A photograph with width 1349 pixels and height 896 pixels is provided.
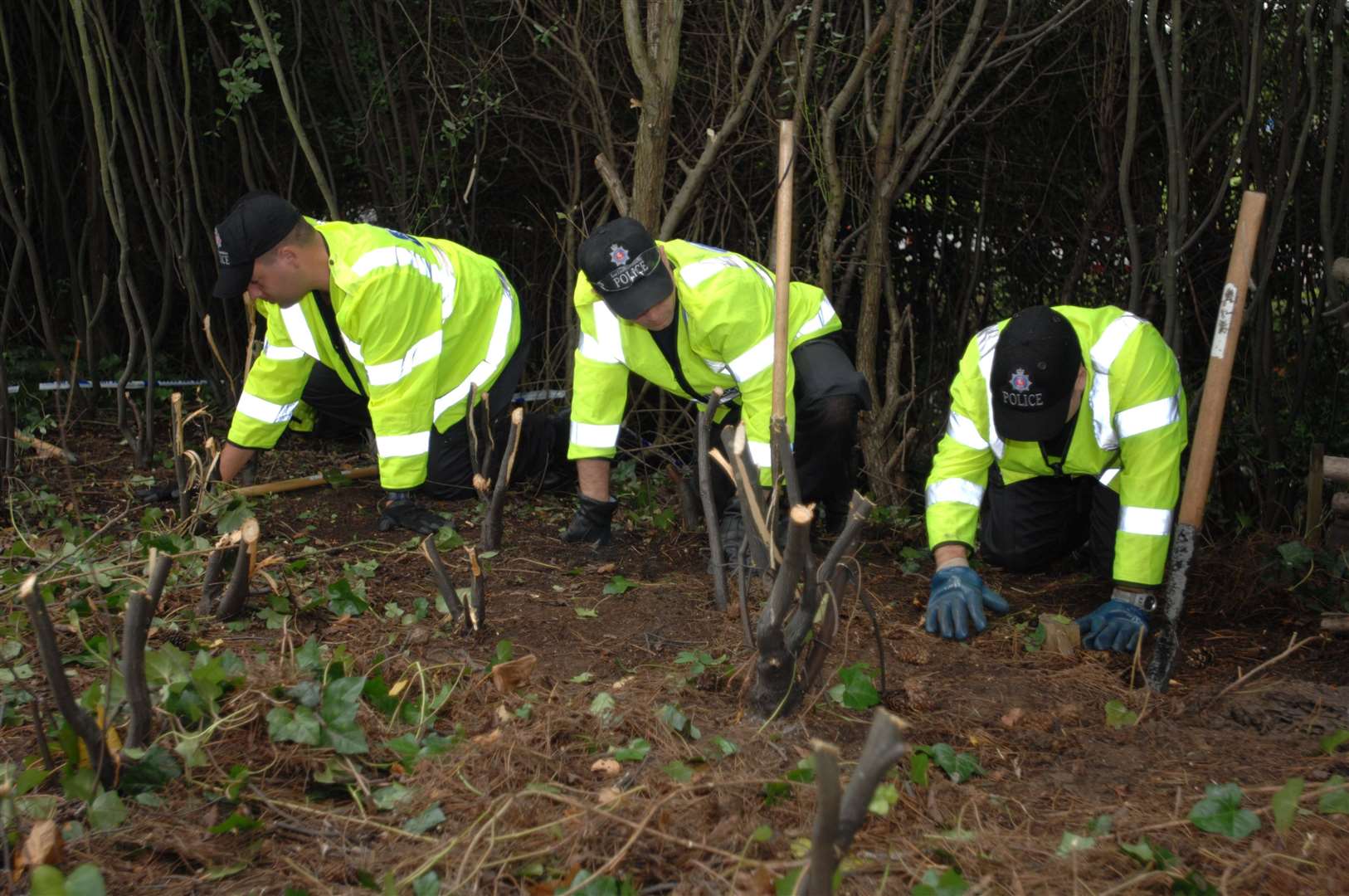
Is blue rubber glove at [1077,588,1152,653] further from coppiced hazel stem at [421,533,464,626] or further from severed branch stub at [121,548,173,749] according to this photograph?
severed branch stub at [121,548,173,749]

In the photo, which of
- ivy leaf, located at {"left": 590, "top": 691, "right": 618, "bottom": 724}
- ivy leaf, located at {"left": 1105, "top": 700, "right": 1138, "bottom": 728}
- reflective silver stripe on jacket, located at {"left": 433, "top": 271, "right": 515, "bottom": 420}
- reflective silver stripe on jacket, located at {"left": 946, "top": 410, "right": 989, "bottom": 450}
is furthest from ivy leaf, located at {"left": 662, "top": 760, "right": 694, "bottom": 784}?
reflective silver stripe on jacket, located at {"left": 433, "top": 271, "right": 515, "bottom": 420}

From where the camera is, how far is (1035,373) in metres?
3.47

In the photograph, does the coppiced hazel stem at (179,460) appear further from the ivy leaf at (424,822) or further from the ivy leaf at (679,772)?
the ivy leaf at (679,772)

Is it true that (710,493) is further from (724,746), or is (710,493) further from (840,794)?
(840,794)

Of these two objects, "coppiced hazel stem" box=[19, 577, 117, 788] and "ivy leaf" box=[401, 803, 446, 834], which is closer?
"coppiced hazel stem" box=[19, 577, 117, 788]

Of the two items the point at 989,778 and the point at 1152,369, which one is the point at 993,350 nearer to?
the point at 1152,369

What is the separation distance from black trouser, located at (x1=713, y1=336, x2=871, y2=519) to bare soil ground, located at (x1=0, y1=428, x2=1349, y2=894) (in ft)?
2.08

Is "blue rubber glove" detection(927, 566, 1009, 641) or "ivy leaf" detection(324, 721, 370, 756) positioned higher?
"ivy leaf" detection(324, 721, 370, 756)

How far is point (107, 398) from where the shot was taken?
6094mm

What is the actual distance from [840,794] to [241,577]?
2.16 meters

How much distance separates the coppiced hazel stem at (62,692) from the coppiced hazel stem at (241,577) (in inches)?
28.9

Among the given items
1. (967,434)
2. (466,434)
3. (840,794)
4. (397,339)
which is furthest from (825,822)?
(466,434)

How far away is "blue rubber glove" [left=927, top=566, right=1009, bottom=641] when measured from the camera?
140 inches

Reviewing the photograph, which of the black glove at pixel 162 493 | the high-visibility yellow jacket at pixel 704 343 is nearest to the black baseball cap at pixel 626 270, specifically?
the high-visibility yellow jacket at pixel 704 343
